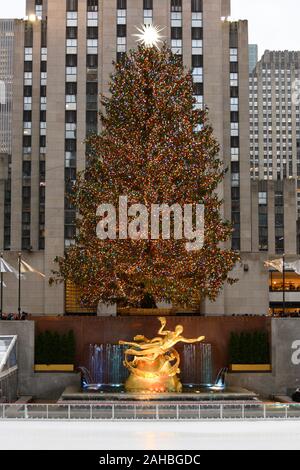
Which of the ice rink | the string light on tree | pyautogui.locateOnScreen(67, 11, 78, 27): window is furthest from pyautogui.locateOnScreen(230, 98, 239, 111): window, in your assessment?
the ice rink

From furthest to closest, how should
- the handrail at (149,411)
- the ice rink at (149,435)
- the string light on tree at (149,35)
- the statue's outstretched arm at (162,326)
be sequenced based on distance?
the string light on tree at (149,35) → the statue's outstretched arm at (162,326) → the handrail at (149,411) → the ice rink at (149,435)

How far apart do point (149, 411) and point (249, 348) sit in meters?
15.5

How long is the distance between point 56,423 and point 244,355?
17208 millimetres

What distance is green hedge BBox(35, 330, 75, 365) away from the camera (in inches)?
1619

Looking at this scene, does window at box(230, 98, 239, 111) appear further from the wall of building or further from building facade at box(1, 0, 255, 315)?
the wall of building

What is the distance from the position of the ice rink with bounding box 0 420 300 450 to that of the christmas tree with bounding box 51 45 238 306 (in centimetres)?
1560

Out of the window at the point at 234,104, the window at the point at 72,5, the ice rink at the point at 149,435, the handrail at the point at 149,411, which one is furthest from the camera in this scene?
the window at the point at 234,104

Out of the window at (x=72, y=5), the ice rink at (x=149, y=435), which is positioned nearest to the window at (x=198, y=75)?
the window at (x=72, y=5)

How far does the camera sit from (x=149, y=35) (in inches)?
2532

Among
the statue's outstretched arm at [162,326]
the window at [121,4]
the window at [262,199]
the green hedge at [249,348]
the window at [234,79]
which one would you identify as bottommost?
the green hedge at [249,348]

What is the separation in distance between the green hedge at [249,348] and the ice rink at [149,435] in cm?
1469

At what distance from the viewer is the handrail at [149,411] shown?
27.0m

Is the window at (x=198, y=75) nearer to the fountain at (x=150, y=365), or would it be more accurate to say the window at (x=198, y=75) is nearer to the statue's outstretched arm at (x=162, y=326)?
the fountain at (x=150, y=365)
